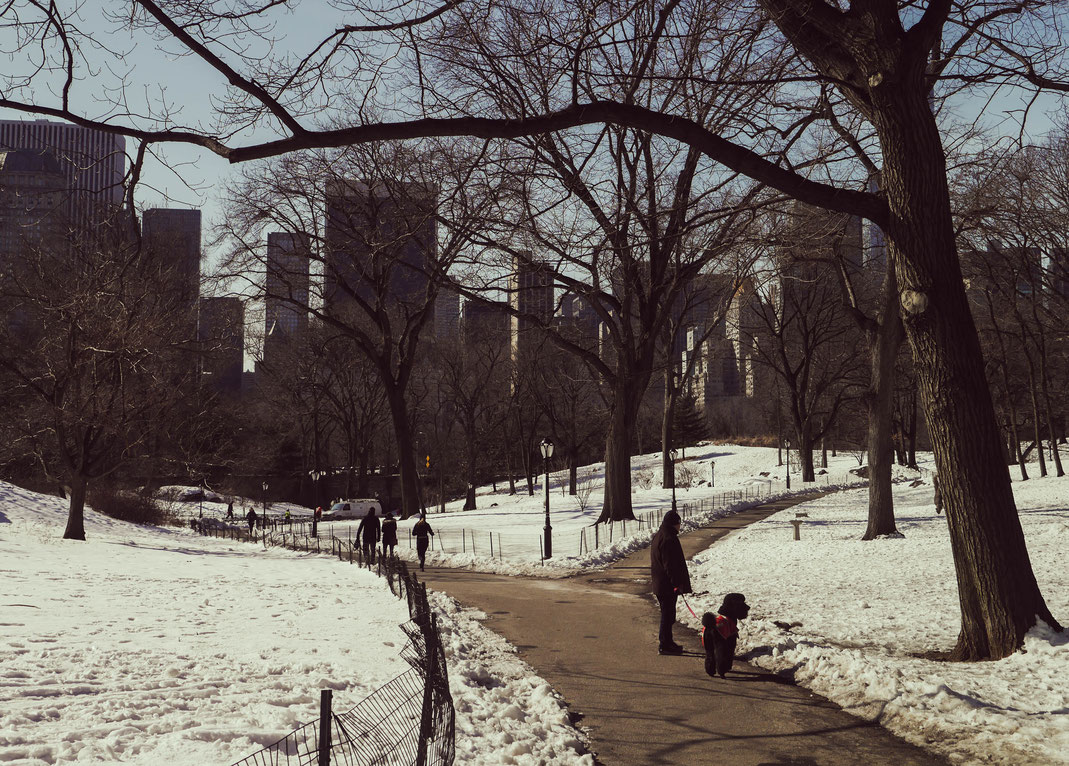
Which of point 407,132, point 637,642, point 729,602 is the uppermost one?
point 407,132

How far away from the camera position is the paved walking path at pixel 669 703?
6.53 metres

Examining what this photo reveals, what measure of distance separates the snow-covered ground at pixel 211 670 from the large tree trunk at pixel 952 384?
4281 millimetres

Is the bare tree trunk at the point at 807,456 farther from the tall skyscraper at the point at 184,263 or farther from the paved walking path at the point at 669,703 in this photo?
the paved walking path at the point at 669,703

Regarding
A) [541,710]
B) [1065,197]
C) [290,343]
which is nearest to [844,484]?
[1065,197]

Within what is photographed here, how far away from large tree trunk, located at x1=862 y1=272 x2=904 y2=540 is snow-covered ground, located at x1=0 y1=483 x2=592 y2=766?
446 inches

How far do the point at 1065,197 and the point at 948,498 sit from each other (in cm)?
2436

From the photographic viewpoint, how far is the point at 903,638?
10039 millimetres

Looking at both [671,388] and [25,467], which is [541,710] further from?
[25,467]

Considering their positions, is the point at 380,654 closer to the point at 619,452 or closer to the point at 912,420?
the point at 619,452

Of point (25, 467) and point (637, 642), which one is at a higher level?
point (25, 467)

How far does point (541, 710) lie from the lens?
25.3 ft

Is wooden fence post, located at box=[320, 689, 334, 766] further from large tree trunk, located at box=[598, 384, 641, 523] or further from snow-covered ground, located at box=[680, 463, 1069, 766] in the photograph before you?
large tree trunk, located at box=[598, 384, 641, 523]

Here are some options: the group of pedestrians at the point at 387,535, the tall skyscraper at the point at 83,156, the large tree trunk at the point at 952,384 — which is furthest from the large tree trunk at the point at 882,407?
the tall skyscraper at the point at 83,156

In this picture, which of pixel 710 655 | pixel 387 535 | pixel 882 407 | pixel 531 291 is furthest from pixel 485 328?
pixel 710 655
